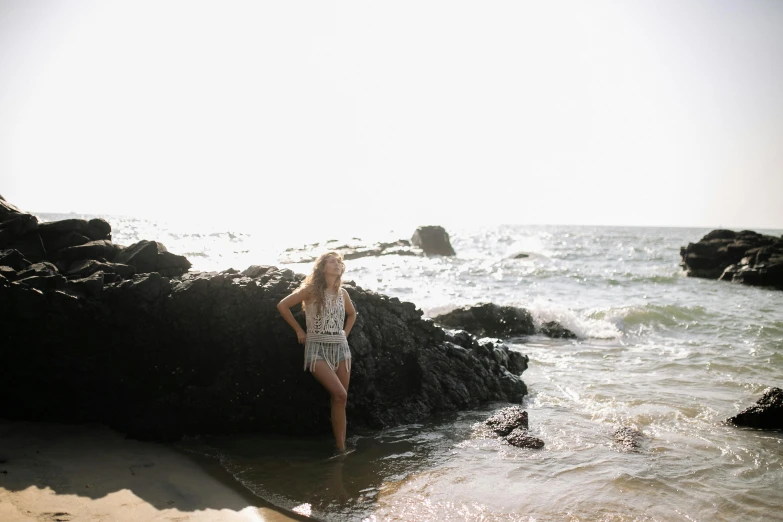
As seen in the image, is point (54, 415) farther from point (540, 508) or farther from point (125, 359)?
point (540, 508)

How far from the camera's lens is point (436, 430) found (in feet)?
22.0

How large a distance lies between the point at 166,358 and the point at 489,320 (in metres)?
9.49

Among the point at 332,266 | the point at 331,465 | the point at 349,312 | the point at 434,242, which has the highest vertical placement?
the point at 434,242

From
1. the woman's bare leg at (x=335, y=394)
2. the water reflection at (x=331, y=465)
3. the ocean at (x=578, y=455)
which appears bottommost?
the ocean at (x=578, y=455)

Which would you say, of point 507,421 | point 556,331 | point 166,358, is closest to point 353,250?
point 556,331

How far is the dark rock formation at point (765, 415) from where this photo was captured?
7.14m

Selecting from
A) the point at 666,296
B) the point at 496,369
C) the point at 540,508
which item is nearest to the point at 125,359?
the point at 540,508

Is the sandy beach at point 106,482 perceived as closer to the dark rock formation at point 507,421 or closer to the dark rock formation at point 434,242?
the dark rock formation at point 507,421

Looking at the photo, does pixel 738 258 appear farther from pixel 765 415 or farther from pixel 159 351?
Result: pixel 159 351

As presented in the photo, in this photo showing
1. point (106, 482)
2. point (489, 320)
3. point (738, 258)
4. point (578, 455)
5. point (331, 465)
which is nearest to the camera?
point (106, 482)

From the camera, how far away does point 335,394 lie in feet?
19.1

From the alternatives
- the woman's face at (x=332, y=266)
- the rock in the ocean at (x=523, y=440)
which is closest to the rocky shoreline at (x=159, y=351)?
the woman's face at (x=332, y=266)

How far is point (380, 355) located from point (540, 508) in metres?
2.72

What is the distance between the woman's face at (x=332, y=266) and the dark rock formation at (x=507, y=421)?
2.77m
